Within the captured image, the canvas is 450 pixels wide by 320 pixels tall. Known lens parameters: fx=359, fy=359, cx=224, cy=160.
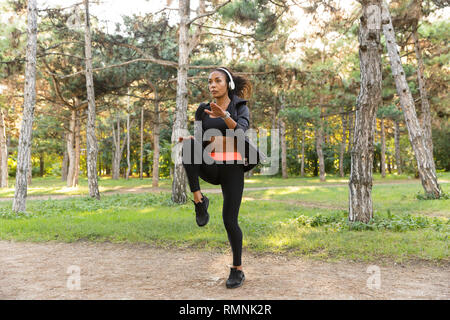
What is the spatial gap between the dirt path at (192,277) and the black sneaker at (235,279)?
72mm

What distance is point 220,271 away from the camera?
451 centimetres

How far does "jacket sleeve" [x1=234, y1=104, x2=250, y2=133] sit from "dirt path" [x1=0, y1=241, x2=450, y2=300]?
1642 millimetres

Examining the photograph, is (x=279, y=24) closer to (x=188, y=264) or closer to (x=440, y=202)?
(x=440, y=202)

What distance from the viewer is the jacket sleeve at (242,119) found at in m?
3.58

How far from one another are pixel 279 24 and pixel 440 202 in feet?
25.3

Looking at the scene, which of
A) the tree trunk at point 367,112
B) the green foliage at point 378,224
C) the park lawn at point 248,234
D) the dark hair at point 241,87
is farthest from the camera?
the tree trunk at point 367,112

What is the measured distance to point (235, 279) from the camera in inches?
148

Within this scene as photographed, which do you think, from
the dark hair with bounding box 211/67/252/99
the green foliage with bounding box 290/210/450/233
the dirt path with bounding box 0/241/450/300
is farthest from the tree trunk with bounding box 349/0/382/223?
the dark hair with bounding box 211/67/252/99

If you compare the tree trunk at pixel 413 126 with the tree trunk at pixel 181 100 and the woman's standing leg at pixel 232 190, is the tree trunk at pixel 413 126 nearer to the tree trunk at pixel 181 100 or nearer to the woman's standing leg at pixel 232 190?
the tree trunk at pixel 181 100

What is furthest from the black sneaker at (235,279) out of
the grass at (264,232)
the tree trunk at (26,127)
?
the tree trunk at (26,127)

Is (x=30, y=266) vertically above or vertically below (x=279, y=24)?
below

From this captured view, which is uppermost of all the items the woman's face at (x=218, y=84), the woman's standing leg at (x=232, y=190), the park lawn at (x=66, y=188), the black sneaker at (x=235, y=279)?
the woman's face at (x=218, y=84)

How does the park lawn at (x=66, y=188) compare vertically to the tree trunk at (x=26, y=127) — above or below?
below
